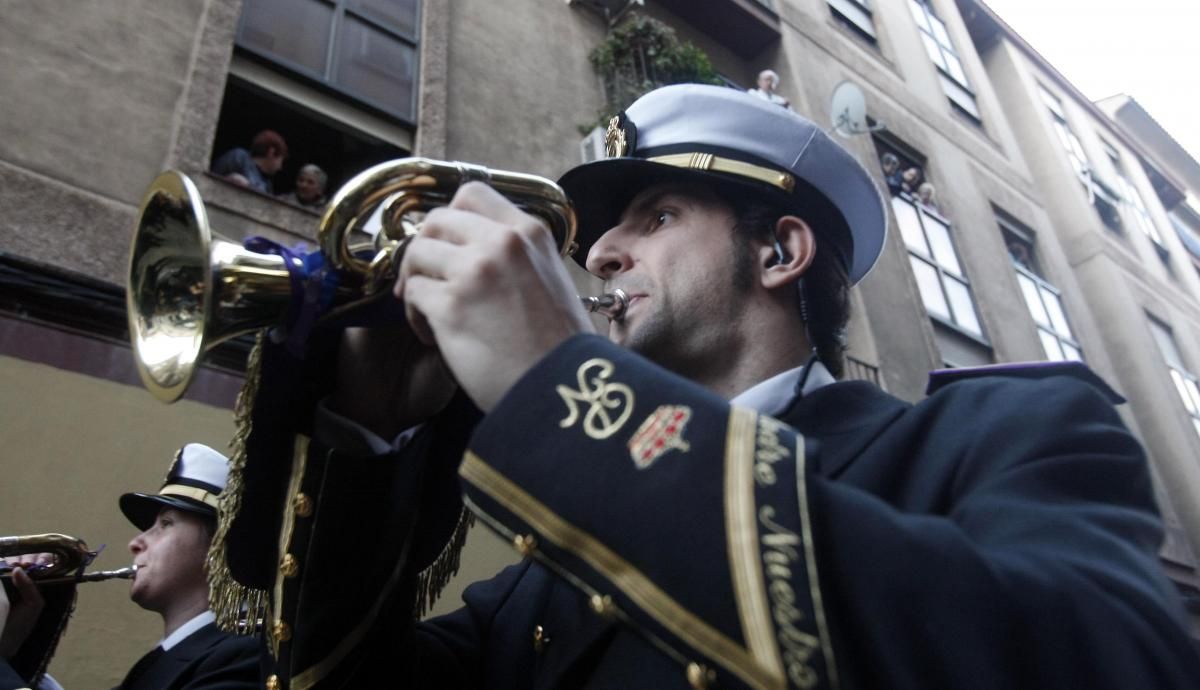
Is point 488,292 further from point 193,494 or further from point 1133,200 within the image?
point 1133,200

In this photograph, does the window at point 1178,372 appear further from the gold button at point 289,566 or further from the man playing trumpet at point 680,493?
the gold button at point 289,566

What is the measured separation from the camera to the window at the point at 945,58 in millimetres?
15594

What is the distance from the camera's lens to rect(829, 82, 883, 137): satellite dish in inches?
360

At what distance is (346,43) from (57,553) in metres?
5.11

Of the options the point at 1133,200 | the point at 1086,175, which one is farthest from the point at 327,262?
the point at 1133,200

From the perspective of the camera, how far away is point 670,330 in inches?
75.4

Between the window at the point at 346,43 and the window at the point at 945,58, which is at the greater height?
the window at the point at 945,58

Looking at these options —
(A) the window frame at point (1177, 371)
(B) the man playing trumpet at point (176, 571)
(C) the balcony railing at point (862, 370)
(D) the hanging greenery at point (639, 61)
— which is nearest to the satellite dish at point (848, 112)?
(D) the hanging greenery at point (639, 61)

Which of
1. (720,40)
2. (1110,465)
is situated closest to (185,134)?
(1110,465)

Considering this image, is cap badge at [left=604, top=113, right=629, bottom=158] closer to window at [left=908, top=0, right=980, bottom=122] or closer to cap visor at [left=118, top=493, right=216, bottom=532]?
cap visor at [left=118, top=493, right=216, bottom=532]

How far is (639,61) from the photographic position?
29.5 ft

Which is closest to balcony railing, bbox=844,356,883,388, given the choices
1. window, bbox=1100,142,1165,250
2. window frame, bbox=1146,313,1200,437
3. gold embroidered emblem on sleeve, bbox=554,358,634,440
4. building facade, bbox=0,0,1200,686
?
building facade, bbox=0,0,1200,686

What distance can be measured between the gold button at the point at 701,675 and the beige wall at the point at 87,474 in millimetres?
3826

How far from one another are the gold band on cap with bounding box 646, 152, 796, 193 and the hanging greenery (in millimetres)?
6642
